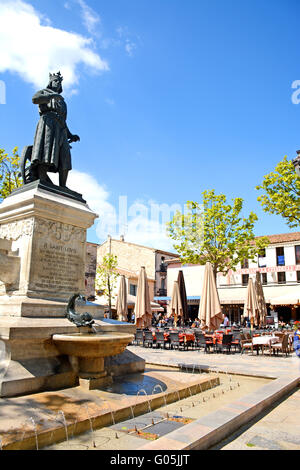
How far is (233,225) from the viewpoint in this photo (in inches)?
970

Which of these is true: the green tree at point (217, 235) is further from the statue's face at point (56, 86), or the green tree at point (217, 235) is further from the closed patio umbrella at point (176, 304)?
the statue's face at point (56, 86)

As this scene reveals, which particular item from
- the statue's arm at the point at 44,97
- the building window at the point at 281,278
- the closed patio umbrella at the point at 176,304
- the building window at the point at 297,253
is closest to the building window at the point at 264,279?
the building window at the point at 281,278

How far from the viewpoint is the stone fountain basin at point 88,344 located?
4625 millimetres

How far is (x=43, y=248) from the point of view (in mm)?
6121

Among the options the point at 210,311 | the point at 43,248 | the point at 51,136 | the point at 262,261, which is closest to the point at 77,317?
the point at 43,248

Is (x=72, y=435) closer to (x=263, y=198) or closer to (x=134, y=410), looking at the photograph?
(x=134, y=410)

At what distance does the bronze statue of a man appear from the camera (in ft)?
23.0

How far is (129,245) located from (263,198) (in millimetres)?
32984

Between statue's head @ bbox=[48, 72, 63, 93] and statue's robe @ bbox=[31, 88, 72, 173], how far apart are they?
9.2 inches

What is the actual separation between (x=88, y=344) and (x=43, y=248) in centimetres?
223

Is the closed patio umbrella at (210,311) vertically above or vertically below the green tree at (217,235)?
below

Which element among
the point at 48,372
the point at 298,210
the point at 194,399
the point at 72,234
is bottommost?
the point at 194,399

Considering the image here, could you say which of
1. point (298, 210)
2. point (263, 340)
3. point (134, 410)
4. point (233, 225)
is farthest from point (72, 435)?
point (233, 225)

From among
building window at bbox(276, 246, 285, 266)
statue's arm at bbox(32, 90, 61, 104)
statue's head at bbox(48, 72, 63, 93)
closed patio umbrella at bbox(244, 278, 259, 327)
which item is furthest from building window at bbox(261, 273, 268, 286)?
statue's arm at bbox(32, 90, 61, 104)
